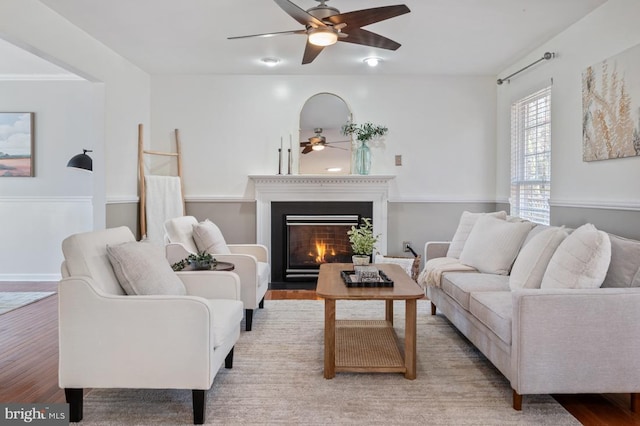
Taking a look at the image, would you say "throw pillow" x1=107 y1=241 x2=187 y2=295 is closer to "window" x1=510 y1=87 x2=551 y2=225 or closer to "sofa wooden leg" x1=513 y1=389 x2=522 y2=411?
"sofa wooden leg" x1=513 y1=389 x2=522 y2=411

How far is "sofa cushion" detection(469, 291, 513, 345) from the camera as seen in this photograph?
2277 millimetres

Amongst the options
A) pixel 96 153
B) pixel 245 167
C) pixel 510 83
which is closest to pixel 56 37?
pixel 96 153

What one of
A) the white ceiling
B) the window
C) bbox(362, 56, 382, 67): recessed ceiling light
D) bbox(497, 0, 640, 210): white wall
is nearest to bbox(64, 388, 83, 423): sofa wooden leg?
the white ceiling

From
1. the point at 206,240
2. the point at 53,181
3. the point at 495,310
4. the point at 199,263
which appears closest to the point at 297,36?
the point at 206,240

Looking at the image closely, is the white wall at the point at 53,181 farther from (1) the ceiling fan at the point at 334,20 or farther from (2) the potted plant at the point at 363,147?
(1) the ceiling fan at the point at 334,20

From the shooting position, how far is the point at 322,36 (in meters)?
2.97

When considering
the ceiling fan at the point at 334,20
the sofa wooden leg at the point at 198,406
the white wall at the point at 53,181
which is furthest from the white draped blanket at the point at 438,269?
the white wall at the point at 53,181

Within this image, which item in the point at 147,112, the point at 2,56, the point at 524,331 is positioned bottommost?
the point at 524,331

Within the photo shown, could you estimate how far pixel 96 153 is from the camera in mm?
4199

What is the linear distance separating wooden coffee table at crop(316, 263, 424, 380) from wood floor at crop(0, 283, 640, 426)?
87 cm

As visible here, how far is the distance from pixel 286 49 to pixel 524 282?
3.09 metres

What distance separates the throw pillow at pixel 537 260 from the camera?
2600 millimetres

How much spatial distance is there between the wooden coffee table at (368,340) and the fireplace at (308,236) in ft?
7.08

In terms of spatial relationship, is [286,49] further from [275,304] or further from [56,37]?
[275,304]
